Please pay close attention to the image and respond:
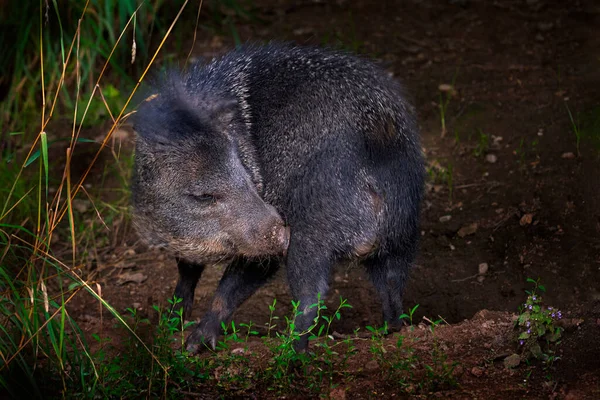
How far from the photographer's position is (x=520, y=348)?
10.5 feet

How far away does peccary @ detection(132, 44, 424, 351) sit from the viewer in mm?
3502

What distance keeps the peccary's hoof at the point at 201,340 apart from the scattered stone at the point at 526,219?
1.83 m

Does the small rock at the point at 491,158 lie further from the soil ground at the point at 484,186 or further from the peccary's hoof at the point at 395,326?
the peccary's hoof at the point at 395,326

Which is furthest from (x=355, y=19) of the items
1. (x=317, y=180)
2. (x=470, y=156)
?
(x=317, y=180)

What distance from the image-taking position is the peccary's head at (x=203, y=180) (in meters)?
3.54

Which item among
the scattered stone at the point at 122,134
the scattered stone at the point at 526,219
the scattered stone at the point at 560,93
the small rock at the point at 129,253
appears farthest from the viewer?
the scattered stone at the point at 122,134

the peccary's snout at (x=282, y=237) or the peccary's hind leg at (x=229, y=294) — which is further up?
the peccary's snout at (x=282, y=237)

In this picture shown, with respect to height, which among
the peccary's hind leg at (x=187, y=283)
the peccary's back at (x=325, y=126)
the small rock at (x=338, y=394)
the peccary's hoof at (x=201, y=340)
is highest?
the peccary's back at (x=325, y=126)

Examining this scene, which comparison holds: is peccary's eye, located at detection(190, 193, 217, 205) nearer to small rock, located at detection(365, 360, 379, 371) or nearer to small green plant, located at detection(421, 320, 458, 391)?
small rock, located at detection(365, 360, 379, 371)

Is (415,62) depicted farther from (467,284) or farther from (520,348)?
(520,348)

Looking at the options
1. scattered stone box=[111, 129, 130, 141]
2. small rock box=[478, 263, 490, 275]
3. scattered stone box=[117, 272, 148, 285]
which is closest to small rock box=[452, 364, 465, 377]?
small rock box=[478, 263, 490, 275]

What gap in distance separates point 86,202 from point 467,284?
101 inches

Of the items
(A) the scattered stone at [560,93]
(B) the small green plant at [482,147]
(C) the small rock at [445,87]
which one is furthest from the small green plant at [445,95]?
(A) the scattered stone at [560,93]

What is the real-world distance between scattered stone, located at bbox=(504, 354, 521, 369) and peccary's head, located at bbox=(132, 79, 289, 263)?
3.24ft
